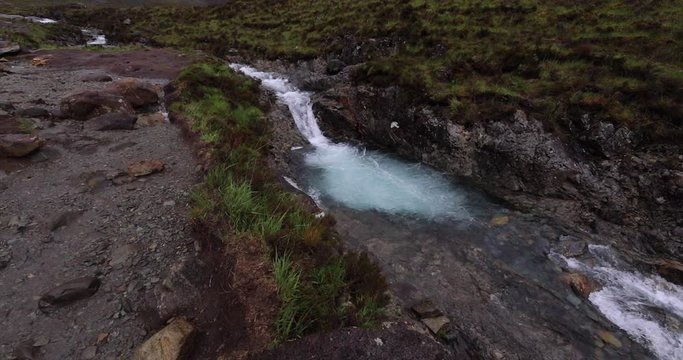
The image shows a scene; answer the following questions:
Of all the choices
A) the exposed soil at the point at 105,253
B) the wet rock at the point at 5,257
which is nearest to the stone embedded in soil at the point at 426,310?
the exposed soil at the point at 105,253

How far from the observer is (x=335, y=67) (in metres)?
21.8

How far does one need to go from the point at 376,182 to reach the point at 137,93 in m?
10.4

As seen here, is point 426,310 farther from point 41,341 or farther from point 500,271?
point 41,341

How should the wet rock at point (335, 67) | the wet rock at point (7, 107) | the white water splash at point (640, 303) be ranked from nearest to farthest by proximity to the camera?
the white water splash at point (640, 303) < the wet rock at point (7, 107) < the wet rock at point (335, 67)

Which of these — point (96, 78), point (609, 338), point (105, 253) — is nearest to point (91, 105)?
point (96, 78)

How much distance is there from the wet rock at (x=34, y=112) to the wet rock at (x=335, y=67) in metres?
14.0

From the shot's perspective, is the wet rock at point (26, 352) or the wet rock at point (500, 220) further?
the wet rock at point (500, 220)

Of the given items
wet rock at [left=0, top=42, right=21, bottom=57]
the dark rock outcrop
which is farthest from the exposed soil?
wet rock at [left=0, top=42, right=21, bottom=57]

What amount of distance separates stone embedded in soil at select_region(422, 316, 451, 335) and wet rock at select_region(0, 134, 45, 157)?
10.7 m

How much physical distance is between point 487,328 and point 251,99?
46.3 ft

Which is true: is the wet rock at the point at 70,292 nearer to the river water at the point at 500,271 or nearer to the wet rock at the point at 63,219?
the wet rock at the point at 63,219

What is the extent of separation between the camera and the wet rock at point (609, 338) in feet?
24.5

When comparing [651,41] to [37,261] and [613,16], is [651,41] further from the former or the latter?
[37,261]

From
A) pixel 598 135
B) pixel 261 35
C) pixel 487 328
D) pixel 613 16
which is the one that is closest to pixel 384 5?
pixel 261 35
